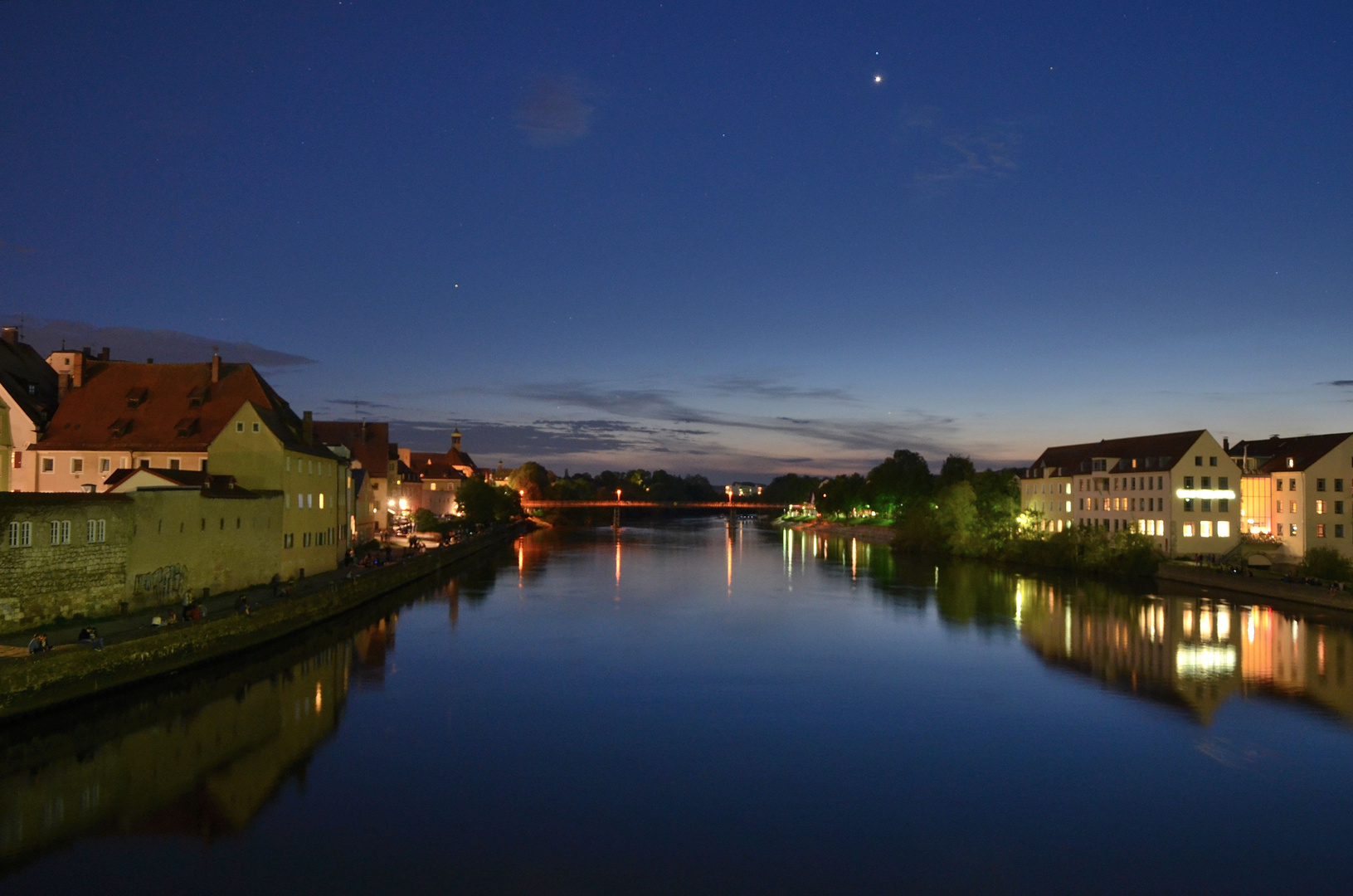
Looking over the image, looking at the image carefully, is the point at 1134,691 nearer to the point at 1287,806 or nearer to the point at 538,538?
the point at 1287,806

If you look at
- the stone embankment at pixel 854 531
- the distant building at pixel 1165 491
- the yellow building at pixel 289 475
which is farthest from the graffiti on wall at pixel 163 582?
the stone embankment at pixel 854 531

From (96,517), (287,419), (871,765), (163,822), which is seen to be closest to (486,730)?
(163,822)

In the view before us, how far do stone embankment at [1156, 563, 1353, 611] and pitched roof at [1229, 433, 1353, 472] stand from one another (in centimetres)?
854

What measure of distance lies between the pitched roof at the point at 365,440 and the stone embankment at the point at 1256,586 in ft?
144

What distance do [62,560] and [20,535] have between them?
3.85 ft

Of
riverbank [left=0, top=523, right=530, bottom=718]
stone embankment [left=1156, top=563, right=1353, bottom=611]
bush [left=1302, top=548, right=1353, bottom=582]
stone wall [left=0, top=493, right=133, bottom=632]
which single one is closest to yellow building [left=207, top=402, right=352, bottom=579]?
riverbank [left=0, top=523, right=530, bottom=718]

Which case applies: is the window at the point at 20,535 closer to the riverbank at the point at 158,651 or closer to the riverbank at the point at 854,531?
the riverbank at the point at 158,651

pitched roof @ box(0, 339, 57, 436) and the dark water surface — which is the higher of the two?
pitched roof @ box(0, 339, 57, 436)

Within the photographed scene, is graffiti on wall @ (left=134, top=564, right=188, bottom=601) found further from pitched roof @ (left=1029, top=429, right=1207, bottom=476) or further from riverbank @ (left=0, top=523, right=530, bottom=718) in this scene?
pitched roof @ (left=1029, top=429, right=1207, bottom=476)

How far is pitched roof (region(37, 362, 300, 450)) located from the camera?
32.0 metres

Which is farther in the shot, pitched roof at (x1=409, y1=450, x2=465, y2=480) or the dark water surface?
pitched roof at (x1=409, y1=450, x2=465, y2=480)

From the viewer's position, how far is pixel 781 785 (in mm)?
14828

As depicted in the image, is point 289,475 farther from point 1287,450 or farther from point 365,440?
point 1287,450

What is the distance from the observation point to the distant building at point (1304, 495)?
42531 millimetres
